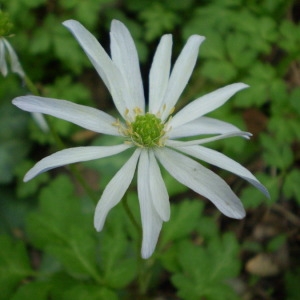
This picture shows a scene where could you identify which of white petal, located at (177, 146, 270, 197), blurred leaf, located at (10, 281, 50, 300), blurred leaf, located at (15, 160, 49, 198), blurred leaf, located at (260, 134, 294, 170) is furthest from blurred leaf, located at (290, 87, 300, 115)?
blurred leaf, located at (10, 281, 50, 300)

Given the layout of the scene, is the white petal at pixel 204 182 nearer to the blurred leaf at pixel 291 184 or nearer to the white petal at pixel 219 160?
the white petal at pixel 219 160

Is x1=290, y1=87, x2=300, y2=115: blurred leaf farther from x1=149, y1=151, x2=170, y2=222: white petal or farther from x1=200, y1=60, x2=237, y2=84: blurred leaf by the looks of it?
x1=149, y1=151, x2=170, y2=222: white petal

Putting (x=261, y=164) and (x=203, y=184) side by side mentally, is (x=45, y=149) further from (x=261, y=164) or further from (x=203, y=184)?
(x=203, y=184)

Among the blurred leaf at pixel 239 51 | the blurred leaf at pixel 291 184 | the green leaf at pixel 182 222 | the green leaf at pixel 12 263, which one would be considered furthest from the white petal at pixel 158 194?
the blurred leaf at pixel 239 51

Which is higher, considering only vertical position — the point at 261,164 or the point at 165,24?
the point at 165,24

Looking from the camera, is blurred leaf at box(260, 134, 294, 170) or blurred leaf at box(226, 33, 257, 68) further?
blurred leaf at box(226, 33, 257, 68)

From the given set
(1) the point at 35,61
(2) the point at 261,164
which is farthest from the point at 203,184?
(1) the point at 35,61

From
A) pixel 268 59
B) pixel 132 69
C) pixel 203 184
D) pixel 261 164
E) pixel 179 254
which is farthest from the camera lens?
pixel 268 59

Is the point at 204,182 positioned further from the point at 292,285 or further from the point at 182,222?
the point at 292,285
